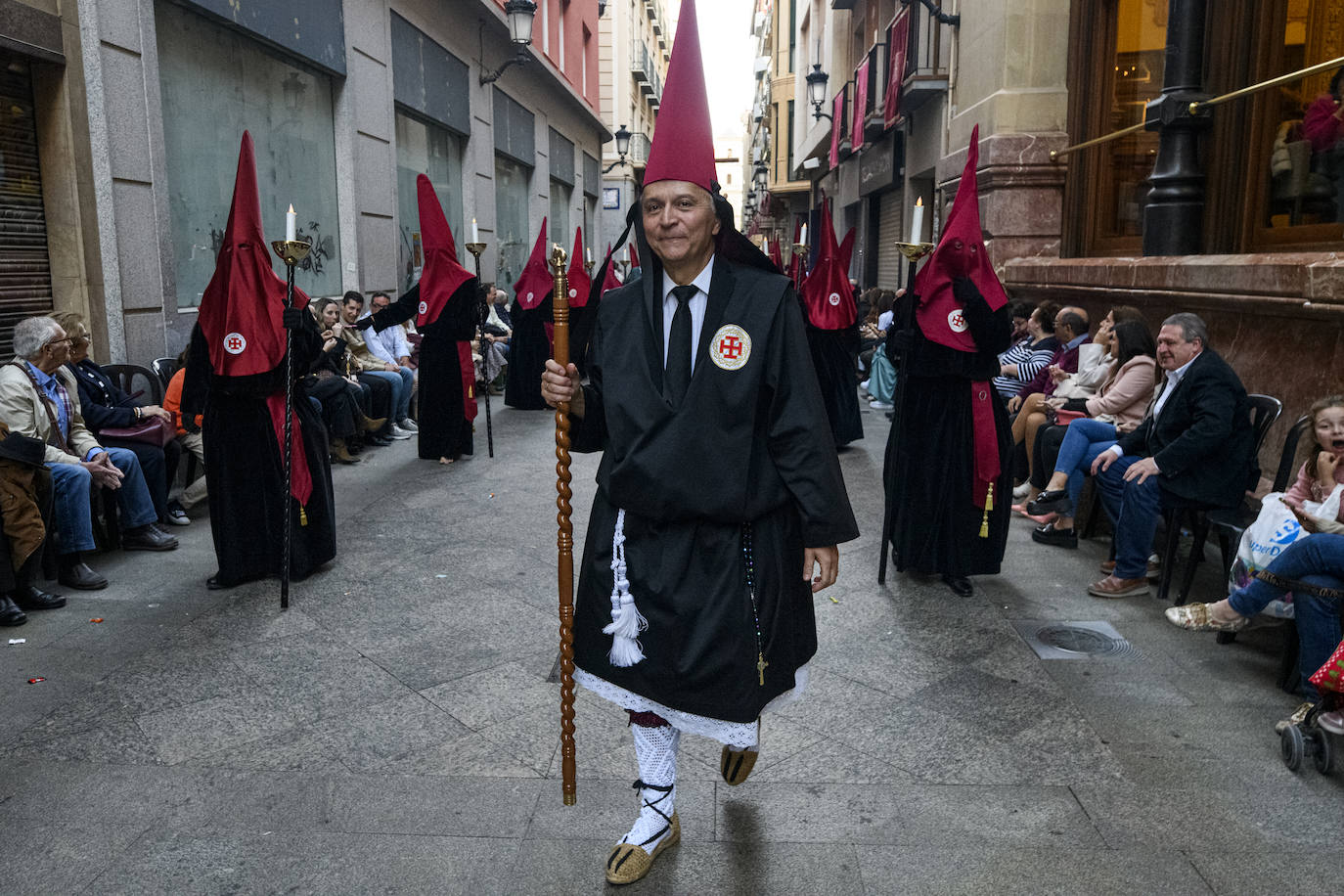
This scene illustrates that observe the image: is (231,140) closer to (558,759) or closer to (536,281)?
(536,281)

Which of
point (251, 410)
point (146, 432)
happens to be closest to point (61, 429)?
point (146, 432)

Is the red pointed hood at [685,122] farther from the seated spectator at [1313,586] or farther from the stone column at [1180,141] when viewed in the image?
the stone column at [1180,141]

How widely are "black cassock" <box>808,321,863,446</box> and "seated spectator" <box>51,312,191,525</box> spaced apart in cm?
514

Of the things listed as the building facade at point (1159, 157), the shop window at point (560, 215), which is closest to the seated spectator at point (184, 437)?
the building facade at point (1159, 157)

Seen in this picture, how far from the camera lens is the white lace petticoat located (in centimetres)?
273

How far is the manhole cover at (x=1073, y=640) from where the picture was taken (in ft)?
15.2

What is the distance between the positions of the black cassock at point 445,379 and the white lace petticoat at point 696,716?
633 cm

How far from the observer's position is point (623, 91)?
116 ft

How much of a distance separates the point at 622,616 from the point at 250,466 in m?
3.68

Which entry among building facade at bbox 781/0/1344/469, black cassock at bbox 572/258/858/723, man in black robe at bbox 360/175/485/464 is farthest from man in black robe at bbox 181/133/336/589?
building facade at bbox 781/0/1344/469

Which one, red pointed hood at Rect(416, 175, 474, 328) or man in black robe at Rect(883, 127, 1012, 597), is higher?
red pointed hood at Rect(416, 175, 474, 328)

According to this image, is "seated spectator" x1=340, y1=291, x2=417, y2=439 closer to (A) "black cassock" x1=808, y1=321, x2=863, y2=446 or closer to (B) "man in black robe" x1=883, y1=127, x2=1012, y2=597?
(A) "black cassock" x1=808, y1=321, x2=863, y2=446

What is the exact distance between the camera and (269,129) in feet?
32.9

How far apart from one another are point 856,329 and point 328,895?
7797 millimetres
